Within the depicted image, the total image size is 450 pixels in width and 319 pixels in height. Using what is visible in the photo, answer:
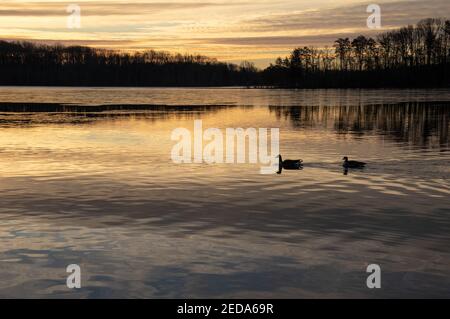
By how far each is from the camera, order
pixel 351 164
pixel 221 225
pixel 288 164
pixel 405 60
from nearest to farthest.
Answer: pixel 221 225 < pixel 288 164 < pixel 351 164 < pixel 405 60

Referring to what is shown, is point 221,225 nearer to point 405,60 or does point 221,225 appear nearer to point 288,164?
point 288,164

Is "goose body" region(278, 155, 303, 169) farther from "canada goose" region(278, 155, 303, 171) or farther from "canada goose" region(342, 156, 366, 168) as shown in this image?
Answer: "canada goose" region(342, 156, 366, 168)

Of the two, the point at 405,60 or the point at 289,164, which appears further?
the point at 405,60

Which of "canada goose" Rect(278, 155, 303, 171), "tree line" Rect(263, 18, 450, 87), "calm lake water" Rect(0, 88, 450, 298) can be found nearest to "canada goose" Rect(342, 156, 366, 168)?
"calm lake water" Rect(0, 88, 450, 298)

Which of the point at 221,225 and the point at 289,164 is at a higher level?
the point at 289,164

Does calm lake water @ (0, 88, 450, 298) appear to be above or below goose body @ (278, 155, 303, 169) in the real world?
below

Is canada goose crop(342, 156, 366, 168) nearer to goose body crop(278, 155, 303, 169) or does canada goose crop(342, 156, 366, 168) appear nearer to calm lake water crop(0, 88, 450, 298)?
calm lake water crop(0, 88, 450, 298)

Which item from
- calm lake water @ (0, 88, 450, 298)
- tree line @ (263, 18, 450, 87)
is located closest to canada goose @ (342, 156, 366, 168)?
calm lake water @ (0, 88, 450, 298)

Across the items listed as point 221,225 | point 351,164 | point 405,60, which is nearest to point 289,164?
point 351,164

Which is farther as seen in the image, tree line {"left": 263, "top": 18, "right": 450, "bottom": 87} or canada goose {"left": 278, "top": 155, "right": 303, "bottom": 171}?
tree line {"left": 263, "top": 18, "right": 450, "bottom": 87}

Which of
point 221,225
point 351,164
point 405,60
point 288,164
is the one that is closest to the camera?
point 221,225

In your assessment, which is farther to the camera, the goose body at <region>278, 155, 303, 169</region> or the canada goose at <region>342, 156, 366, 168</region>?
the canada goose at <region>342, 156, 366, 168</region>

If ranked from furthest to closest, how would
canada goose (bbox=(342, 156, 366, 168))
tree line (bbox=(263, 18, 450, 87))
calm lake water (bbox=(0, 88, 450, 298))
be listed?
tree line (bbox=(263, 18, 450, 87))
canada goose (bbox=(342, 156, 366, 168))
calm lake water (bbox=(0, 88, 450, 298))

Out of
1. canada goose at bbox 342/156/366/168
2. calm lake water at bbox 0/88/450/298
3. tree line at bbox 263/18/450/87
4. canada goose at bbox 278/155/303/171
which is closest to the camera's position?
calm lake water at bbox 0/88/450/298
